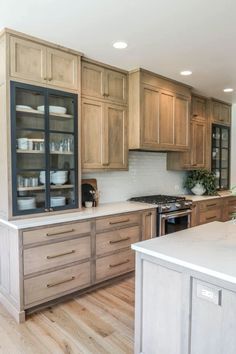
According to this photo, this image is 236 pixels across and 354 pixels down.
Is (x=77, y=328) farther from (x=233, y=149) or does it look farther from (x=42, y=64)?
(x=233, y=149)

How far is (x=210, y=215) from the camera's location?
4.51 m

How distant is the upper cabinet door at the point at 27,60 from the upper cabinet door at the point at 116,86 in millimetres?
916

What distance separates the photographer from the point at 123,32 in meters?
2.46

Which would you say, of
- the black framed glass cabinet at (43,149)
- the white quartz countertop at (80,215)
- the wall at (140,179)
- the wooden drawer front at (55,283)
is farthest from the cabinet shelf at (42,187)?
the wooden drawer front at (55,283)

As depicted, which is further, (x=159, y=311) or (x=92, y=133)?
(x=92, y=133)

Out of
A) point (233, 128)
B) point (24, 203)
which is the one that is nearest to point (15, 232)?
point (24, 203)

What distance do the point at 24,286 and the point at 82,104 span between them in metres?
2.01

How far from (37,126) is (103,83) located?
1088 millimetres

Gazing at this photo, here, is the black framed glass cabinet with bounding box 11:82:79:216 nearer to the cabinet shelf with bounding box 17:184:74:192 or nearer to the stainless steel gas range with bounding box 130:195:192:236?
the cabinet shelf with bounding box 17:184:74:192

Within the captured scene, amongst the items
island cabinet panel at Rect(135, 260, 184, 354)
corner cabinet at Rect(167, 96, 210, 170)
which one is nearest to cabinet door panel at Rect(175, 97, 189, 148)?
corner cabinet at Rect(167, 96, 210, 170)

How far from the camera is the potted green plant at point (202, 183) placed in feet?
15.8

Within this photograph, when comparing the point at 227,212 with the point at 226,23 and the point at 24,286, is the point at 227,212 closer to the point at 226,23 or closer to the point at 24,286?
the point at 226,23

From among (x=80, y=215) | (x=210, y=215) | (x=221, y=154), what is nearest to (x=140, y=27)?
(x=80, y=215)

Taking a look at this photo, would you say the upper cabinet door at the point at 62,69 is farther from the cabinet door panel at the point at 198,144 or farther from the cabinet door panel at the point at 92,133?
the cabinet door panel at the point at 198,144
